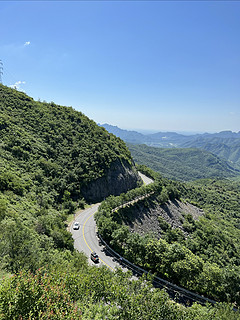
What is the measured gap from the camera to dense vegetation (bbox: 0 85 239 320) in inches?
540

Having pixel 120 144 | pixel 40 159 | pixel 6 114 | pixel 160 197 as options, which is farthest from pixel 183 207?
pixel 6 114

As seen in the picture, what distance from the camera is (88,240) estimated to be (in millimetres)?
41281

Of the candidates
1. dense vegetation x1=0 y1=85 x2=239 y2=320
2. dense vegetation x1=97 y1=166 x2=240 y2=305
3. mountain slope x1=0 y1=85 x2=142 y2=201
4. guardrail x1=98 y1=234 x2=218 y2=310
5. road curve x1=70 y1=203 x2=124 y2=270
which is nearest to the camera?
dense vegetation x1=0 y1=85 x2=239 y2=320

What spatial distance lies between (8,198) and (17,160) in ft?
69.1

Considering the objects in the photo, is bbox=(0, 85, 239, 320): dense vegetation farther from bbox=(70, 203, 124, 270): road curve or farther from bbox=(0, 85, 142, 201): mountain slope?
bbox=(70, 203, 124, 270): road curve

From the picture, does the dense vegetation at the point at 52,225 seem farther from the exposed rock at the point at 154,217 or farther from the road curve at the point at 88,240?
the exposed rock at the point at 154,217

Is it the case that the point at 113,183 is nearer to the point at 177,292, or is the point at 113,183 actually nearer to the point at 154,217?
the point at 154,217

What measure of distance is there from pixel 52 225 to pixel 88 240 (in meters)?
9.72

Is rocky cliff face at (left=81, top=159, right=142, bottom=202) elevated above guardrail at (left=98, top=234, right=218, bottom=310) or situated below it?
above

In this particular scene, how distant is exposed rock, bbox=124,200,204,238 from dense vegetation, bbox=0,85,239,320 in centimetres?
2013

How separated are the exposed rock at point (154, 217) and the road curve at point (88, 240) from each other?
452 inches

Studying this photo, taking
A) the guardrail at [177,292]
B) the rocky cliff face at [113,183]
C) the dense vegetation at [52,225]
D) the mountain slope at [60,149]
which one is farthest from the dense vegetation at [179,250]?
the mountain slope at [60,149]

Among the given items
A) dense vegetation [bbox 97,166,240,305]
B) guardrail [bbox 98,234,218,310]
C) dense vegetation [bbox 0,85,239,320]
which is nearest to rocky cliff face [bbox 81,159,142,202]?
dense vegetation [bbox 0,85,239,320]

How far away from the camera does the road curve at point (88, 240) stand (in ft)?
111
